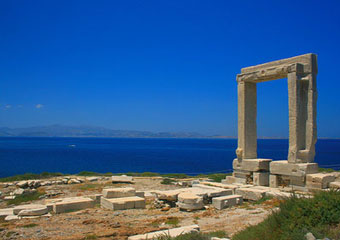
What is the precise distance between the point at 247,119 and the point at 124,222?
7538mm

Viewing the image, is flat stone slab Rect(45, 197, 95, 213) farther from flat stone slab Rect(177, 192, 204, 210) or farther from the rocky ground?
flat stone slab Rect(177, 192, 204, 210)

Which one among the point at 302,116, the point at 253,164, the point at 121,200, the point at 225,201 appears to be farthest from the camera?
the point at 253,164

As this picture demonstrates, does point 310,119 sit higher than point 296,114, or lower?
lower

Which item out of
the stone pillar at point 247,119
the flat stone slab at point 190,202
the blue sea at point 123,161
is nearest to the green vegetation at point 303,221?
the flat stone slab at point 190,202

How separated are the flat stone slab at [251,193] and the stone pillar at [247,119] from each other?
Result: 2.31 meters

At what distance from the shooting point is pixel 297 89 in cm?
1153

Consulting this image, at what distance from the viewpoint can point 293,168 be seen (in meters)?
11.5

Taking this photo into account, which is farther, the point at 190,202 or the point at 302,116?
the point at 302,116

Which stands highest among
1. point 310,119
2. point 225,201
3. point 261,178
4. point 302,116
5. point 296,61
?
point 296,61

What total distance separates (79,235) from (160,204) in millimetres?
3754

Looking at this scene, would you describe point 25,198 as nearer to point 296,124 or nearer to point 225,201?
point 225,201

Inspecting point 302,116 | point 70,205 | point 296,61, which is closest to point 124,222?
point 70,205

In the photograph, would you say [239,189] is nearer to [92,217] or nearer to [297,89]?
[297,89]

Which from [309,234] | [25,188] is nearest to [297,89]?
[309,234]
